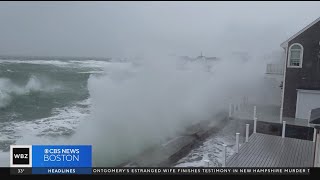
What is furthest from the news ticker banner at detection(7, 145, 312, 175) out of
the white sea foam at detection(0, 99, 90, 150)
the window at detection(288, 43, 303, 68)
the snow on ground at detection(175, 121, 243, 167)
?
the window at detection(288, 43, 303, 68)

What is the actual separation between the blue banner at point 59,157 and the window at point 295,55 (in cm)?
1002

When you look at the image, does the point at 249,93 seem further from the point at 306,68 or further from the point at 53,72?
the point at 53,72

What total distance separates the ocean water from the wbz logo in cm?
190

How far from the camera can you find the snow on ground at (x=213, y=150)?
24.2 feet

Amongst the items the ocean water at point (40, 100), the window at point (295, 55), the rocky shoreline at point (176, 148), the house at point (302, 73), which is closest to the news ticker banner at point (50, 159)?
the ocean water at point (40, 100)

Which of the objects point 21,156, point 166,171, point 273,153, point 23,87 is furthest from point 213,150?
point 23,87

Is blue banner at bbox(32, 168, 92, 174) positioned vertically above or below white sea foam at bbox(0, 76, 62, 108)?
below

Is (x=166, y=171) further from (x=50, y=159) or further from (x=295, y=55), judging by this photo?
(x=295, y=55)

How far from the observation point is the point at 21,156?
13.8 ft

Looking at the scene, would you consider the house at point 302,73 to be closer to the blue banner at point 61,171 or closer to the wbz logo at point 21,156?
the blue banner at point 61,171

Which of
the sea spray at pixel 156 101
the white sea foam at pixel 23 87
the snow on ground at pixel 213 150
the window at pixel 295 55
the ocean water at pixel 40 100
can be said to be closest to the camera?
the snow on ground at pixel 213 150

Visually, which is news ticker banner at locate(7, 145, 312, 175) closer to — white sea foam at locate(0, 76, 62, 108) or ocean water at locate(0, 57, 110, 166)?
ocean water at locate(0, 57, 110, 166)

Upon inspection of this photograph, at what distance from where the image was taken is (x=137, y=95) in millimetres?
13188

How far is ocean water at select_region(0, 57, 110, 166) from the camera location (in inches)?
364
